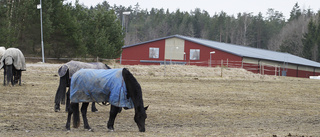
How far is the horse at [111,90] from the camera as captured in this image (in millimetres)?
8550

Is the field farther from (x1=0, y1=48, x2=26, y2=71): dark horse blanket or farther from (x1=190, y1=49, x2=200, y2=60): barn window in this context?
(x1=190, y1=49, x2=200, y2=60): barn window

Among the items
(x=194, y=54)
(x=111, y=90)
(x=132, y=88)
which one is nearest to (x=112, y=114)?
(x=111, y=90)

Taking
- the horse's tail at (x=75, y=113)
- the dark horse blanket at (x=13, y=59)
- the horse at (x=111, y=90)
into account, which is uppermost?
the dark horse blanket at (x=13, y=59)

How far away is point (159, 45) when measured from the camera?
52688 millimetres

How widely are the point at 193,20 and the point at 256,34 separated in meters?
19.7

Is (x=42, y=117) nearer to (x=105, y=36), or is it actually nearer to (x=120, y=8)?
(x=105, y=36)

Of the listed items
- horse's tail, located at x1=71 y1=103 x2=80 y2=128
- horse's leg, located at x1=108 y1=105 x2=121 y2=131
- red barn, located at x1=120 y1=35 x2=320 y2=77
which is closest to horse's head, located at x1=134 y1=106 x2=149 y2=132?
horse's leg, located at x1=108 y1=105 x2=121 y2=131

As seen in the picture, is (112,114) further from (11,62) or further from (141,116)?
(11,62)

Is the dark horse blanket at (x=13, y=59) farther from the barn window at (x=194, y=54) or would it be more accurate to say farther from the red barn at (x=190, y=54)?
the barn window at (x=194, y=54)

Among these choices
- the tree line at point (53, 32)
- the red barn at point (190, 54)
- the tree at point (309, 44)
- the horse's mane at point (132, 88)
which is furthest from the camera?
the tree at point (309, 44)

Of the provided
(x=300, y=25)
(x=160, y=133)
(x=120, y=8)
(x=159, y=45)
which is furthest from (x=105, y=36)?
(x=120, y=8)

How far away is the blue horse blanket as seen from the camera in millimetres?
8531

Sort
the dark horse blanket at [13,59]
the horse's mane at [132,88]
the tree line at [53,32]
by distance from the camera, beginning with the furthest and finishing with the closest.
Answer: the tree line at [53,32] < the dark horse blanket at [13,59] < the horse's mane at [132,88]

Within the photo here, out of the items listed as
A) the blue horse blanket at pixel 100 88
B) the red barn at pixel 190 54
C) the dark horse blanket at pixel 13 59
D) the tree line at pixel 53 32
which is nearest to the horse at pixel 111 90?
the blue horse blanket at pixel 100 88
